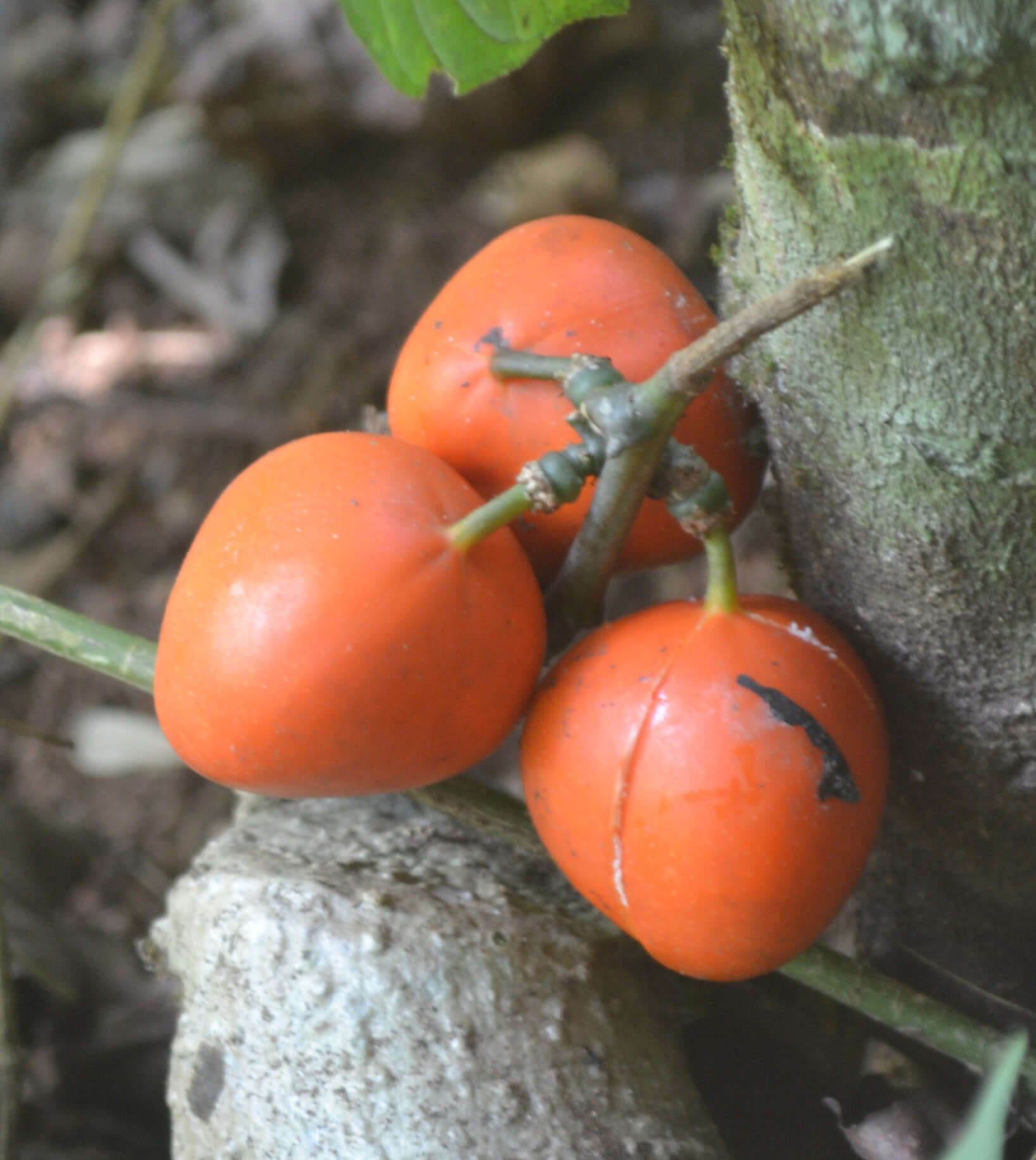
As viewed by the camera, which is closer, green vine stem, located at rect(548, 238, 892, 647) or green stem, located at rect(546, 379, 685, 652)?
green vine stem, located at rect(548, 238, 892, 647)

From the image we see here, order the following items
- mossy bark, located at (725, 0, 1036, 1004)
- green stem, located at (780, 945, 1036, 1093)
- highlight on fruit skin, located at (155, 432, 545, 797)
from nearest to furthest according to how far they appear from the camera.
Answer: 1. mossy bark, located at (725, 0, 1036, 1004)
2. highlight on fruit skin, located at (155, 432, 545, 797)
3. green stem, located at (780, 945, 1036, 1093)

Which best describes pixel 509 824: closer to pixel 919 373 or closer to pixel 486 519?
pixel 486 519

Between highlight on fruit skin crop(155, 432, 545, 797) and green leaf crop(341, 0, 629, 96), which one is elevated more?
green leaf crop(341, 0, 629, 96)

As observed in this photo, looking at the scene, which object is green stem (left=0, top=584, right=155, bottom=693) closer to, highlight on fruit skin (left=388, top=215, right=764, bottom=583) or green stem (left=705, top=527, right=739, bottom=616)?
highlight on fruit skin (left=388, top=215, right=764, bottom=583)

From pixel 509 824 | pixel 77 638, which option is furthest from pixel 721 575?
pixel 77 638

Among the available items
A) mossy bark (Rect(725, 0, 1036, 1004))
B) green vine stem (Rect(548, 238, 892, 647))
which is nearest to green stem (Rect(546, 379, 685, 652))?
green vine stem (Rect(548, 238, 892, 647))

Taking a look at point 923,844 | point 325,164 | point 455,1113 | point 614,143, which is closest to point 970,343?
point 923,844
